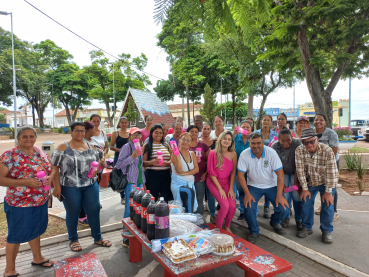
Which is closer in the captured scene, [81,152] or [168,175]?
[81,152]

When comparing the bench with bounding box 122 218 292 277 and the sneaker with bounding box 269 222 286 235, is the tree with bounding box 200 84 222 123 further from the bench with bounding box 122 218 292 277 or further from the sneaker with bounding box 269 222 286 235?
the bench with bounding box 122 218 292 277

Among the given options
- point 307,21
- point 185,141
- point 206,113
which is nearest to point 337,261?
point 185,141

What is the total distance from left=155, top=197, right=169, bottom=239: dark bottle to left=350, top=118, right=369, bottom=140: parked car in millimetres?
26618

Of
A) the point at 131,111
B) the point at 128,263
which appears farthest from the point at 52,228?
the point at 131,111

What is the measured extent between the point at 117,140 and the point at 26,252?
2.89 metres

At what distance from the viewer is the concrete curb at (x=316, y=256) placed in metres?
2.88

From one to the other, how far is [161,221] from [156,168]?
5.32ft

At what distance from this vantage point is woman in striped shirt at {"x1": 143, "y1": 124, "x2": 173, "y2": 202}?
13.5 ft

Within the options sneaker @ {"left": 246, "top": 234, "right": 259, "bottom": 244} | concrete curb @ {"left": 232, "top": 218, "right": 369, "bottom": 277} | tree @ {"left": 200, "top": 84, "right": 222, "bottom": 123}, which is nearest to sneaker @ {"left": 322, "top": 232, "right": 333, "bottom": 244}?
concrete curb @ {"left": 232, "top": 218, "right": 369, "bottom": 277}

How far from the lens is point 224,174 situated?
4020 mm

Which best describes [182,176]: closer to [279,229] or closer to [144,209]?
[144,209]

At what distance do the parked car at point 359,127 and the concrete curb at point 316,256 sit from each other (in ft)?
80.9

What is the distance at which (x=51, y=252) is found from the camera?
3.59 m

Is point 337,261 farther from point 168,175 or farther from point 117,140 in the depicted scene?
point 117,140
